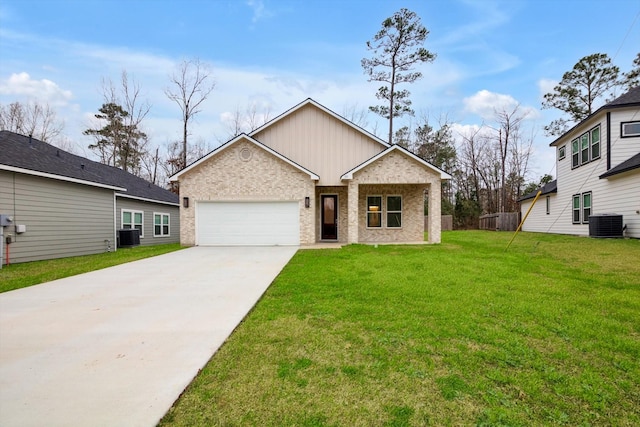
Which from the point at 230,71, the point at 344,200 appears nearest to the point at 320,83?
the point at 230,71

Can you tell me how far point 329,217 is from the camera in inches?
583

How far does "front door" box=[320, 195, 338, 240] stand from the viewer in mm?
14773

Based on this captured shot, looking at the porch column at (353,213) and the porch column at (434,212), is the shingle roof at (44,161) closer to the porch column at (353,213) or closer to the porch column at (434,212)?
the porch column at (353,213)

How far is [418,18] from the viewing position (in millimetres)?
21156

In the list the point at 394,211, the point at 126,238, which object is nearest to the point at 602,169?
the point at 394,211

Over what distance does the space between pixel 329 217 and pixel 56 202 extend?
10.6 meters

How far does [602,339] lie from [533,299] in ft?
4.80

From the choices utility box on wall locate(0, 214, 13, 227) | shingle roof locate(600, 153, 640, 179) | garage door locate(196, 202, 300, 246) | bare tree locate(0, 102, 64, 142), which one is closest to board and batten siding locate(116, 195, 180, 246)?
garage door locate(196, 202, 300, 246)

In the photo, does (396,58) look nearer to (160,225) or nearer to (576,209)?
(576,209)

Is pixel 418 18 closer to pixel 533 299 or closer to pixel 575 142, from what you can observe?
pixel 575 142

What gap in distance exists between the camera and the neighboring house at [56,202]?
31.1 feet

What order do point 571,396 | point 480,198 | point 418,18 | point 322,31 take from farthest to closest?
point 480,198
point 418,18
point 322,31
point 571,396

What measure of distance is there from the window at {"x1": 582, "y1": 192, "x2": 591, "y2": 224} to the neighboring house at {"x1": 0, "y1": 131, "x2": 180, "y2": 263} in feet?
72.0

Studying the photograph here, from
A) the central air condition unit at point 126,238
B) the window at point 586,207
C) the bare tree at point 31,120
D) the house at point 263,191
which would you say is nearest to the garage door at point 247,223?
the house at point 263,191
